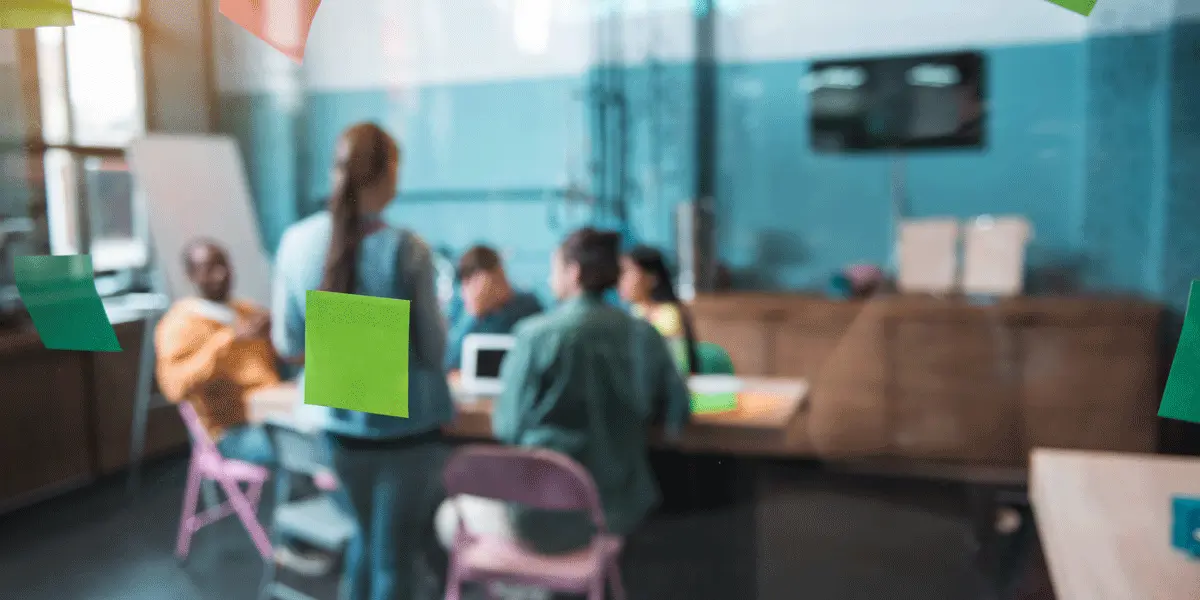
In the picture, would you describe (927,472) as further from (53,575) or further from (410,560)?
(53,575)

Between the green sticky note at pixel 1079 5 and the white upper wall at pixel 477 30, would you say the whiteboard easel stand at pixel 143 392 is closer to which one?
the white upper wall at pixel 477 30

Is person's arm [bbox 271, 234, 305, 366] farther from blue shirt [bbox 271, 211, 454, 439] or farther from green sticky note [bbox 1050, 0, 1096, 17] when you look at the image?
green sticky note [bbox 1050, 0, 1096, 17]

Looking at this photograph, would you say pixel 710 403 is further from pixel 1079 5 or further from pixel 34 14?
pixel 34 14

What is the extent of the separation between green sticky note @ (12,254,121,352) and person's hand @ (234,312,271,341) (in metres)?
0.08

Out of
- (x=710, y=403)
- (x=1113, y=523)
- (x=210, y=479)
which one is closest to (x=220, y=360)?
(x=210, y=479)

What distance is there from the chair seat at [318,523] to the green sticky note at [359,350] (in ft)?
0.43

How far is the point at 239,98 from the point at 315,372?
0.21 m

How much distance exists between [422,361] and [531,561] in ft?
0.78

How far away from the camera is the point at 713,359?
0.62 metres

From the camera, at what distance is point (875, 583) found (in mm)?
468

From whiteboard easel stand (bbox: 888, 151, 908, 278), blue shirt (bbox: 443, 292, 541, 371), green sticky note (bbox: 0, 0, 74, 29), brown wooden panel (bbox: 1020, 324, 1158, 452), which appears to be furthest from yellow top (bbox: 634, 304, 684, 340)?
whiteboard easel stand (bbox: 888, 151, 908, 278)

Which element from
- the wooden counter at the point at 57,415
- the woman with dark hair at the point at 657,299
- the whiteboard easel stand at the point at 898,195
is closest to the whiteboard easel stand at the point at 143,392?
the wooden counter at the point at 57,415

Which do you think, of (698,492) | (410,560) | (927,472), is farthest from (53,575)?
(927,472)

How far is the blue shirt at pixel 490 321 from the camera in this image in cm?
53
